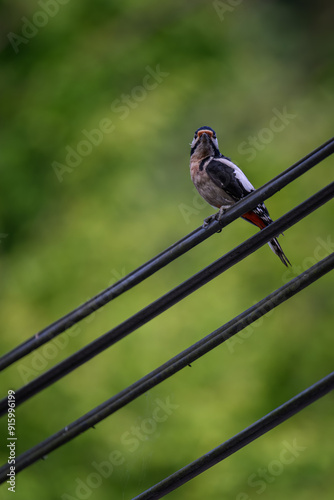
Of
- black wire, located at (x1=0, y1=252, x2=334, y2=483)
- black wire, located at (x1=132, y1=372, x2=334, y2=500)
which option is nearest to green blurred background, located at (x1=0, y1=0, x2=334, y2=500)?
black wire, located at (x1=0, y1=252, x2=334, y2=483)

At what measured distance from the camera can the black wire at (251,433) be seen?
2.13m

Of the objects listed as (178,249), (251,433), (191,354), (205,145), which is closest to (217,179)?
(205,145)

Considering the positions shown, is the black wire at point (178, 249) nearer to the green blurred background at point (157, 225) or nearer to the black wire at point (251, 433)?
the black wire at point (251, 433)

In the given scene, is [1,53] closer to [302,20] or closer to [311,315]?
[302,20]

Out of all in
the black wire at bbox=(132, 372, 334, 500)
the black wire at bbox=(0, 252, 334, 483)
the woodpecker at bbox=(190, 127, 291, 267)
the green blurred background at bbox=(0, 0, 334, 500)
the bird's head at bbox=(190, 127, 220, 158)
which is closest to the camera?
the black wire at bbox=(132, 372, 334, 500)

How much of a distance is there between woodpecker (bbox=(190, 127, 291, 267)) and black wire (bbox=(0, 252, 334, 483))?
1596mm

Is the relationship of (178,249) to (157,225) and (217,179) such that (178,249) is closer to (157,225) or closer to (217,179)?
(217,179)

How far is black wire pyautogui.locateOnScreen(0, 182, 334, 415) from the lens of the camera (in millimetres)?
2430

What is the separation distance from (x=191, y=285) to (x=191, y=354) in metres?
0.23

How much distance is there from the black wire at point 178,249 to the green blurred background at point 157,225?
4681 millimetres

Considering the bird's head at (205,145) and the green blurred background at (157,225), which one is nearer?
the bird's head at (205,145)

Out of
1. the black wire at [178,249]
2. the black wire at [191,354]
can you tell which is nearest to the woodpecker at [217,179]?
the black wire at [178,249]

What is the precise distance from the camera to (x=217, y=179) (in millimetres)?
4184

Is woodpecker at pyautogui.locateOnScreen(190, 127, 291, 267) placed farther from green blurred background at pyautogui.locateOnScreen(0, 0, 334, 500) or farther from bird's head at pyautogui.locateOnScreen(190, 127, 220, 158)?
green blurred background at pyautogui.locateOnScreen(0, 0, 334, 500)
